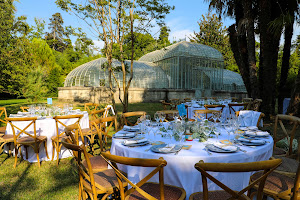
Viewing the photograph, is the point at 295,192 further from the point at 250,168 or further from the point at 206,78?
the point at 206,78

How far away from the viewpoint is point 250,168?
1562mm

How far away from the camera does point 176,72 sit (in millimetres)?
21484

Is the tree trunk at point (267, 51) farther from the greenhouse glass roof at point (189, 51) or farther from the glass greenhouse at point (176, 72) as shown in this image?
the glass greenhouse at point (176, 72)

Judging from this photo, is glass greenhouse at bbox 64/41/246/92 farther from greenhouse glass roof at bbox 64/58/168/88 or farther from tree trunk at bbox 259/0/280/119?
tree trunk at bbox 259/0/280/119

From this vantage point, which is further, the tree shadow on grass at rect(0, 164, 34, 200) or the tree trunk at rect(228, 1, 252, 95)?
the tree trunk at rect(228, 1, 252, 95)

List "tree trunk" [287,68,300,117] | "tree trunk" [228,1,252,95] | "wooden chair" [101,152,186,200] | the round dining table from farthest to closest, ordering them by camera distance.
Answer: "tree trunk" [228,1,252,95], "tree trunk" [287,68,300,117], the round dining table, "wooden chair" [101,152,186,200]

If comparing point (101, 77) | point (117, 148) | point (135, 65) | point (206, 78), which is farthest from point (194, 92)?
point (117, 148)

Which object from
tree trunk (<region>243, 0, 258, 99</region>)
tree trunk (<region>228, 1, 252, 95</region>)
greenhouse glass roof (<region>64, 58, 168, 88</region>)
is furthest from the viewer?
greenhouse glass roof (<region>64, 58, 168, 88</region>)

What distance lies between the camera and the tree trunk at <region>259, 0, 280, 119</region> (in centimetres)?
949

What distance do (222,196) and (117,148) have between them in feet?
4.45

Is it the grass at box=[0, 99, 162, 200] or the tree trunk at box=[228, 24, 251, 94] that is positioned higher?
the tree trunk at box=[228, 24, 251, 94]

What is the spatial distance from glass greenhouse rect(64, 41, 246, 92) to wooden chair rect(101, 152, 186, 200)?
62.5ft

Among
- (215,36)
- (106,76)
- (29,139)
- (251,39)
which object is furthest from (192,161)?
(215,36)

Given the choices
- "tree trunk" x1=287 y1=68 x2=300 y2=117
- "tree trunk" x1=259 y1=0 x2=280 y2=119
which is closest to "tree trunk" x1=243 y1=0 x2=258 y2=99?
"tree trunk" x1=259 y1=0 x2=280 y2=119
